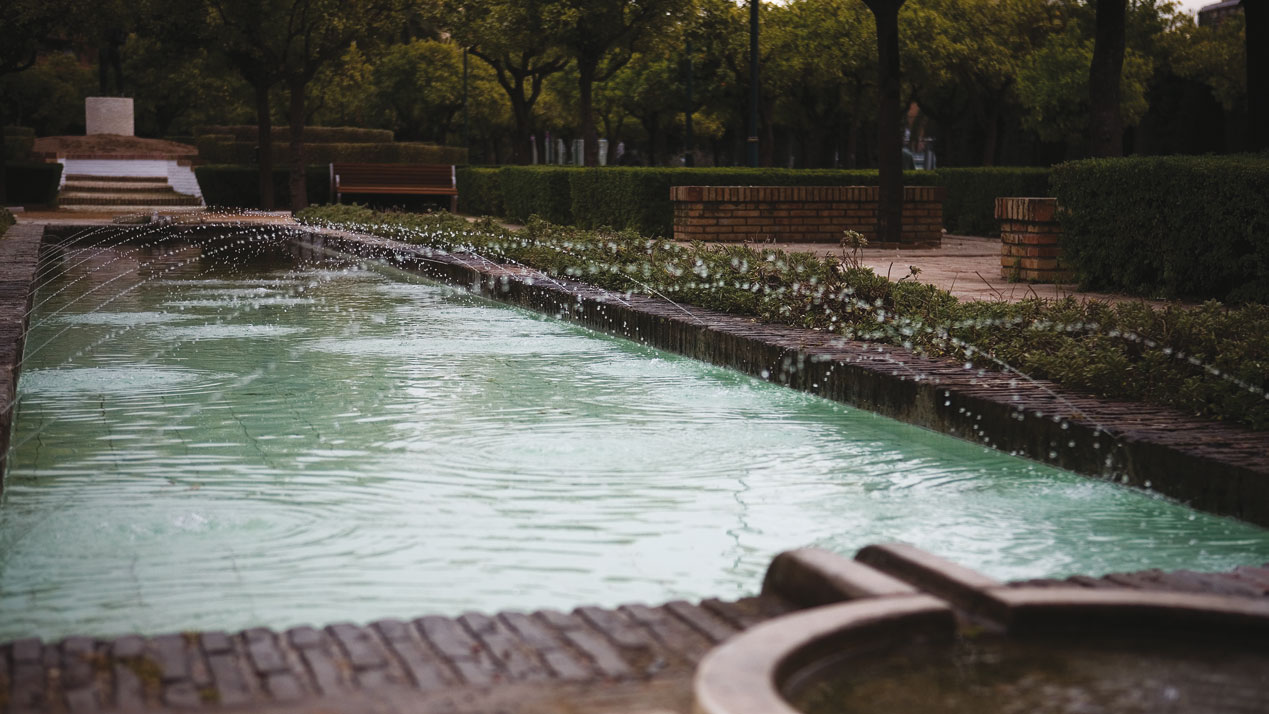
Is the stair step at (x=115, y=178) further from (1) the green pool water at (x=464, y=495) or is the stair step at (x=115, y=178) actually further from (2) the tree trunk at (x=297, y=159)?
(1) the green pool water at (x=464, y=495)

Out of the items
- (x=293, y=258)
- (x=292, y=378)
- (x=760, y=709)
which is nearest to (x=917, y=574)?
(x=760, y=709)

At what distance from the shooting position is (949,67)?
4231cm

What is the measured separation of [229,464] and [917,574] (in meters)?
3.46

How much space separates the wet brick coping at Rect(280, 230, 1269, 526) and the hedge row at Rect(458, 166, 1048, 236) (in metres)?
10.7

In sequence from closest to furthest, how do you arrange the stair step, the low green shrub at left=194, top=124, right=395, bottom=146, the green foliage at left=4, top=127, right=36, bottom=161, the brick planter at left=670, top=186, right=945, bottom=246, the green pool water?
the green pool water → the brick planter at left=670, top=186, right=945, bottom=246 → the stair step → the green foliage at left=4, top=127, right=36, bottom=161 → the low green shrub at left=194, top=124, right=395, bottom=146

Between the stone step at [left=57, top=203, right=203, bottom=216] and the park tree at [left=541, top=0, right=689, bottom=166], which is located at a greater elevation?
the park tree at [left=541, top=0, right=689, bottom=166]

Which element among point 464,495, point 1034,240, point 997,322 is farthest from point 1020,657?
point 1034,240

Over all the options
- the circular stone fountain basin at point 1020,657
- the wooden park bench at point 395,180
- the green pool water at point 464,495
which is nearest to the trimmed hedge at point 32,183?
the wooden park bench at point 395,180

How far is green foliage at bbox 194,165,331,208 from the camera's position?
37.2 meters

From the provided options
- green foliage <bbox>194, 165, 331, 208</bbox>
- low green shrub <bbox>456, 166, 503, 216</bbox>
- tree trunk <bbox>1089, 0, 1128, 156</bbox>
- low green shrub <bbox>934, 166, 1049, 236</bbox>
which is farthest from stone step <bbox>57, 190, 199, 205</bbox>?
tree trunk <bbox>1089, 0, 1128, 156</bbox>

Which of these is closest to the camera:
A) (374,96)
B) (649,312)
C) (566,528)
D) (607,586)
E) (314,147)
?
(607,586)

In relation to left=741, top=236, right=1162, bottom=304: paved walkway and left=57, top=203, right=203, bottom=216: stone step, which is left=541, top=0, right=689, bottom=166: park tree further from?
left=57, top=203, right=203, bottom=216: stone step

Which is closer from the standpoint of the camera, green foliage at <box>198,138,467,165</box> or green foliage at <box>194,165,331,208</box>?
green foliage at <box>194,165,331,208</box>

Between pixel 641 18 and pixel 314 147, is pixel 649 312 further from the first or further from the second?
pixel 314 147
